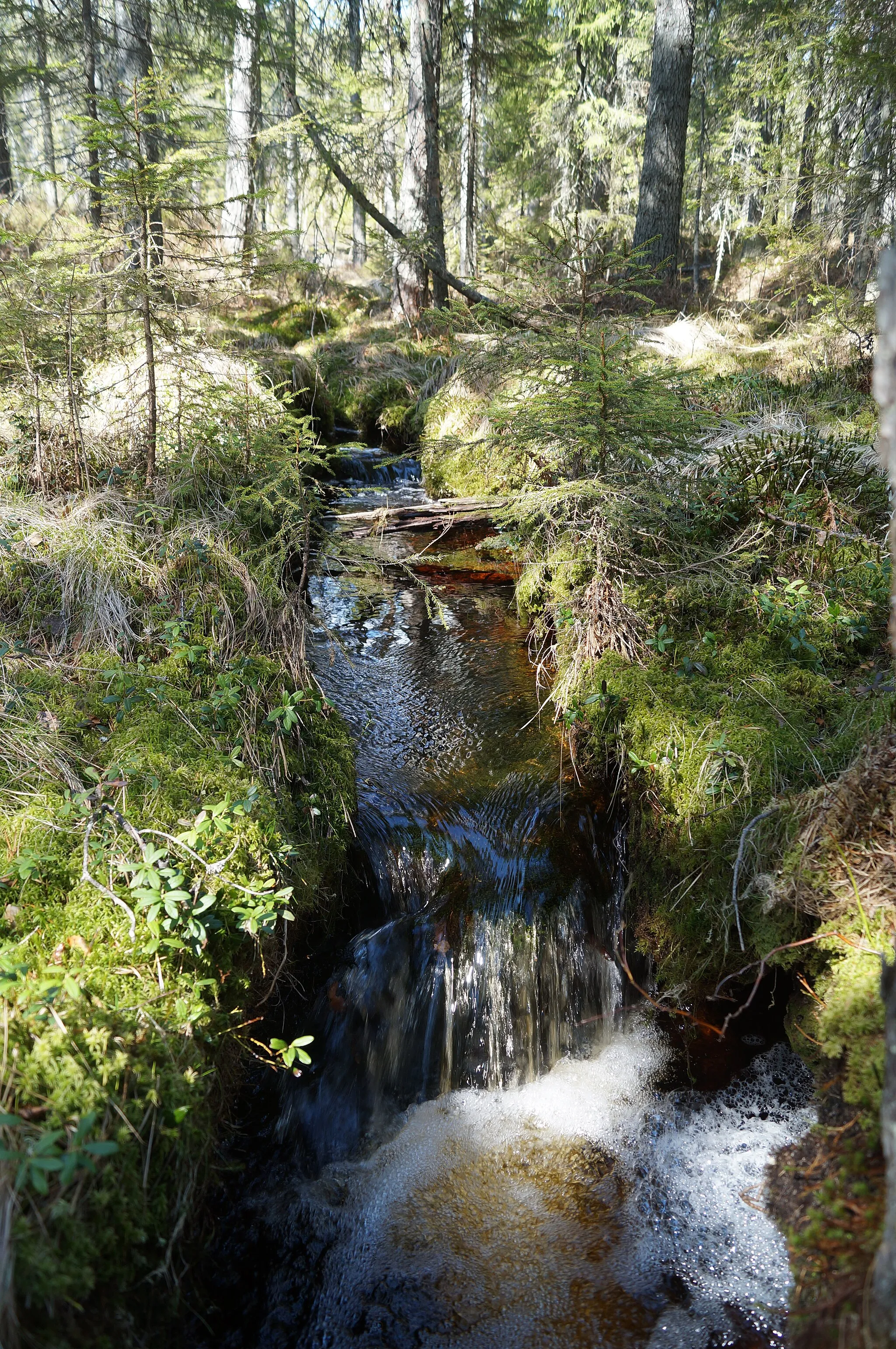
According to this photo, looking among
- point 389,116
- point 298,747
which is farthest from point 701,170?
point 298,747

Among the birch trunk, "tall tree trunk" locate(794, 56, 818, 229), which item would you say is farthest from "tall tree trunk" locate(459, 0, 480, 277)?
"tall tree trunk" locate(794, 56, 818, 229)

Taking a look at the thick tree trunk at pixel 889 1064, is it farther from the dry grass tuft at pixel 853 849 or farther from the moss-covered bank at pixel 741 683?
the dry grass tuft at pixel 853 849

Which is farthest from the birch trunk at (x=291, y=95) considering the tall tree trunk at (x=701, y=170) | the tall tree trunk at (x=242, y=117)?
the tall tree trunk at (x=701, y=170)

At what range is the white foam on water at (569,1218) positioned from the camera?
255 cm

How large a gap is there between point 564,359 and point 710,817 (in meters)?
3.00

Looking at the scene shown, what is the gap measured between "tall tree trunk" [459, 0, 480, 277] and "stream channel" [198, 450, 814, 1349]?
11.2 metres

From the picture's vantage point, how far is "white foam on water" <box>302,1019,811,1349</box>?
2.55 metres

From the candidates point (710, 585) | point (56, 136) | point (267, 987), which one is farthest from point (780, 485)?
point (56, 136)

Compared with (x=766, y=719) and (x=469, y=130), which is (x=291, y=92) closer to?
(x=469, y=130)

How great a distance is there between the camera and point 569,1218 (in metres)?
2.89

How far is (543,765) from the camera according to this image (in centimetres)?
475

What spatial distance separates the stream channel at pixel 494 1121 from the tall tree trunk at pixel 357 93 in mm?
11499

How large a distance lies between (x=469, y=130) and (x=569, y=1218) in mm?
18485

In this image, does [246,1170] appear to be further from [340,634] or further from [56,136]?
[56,136]
